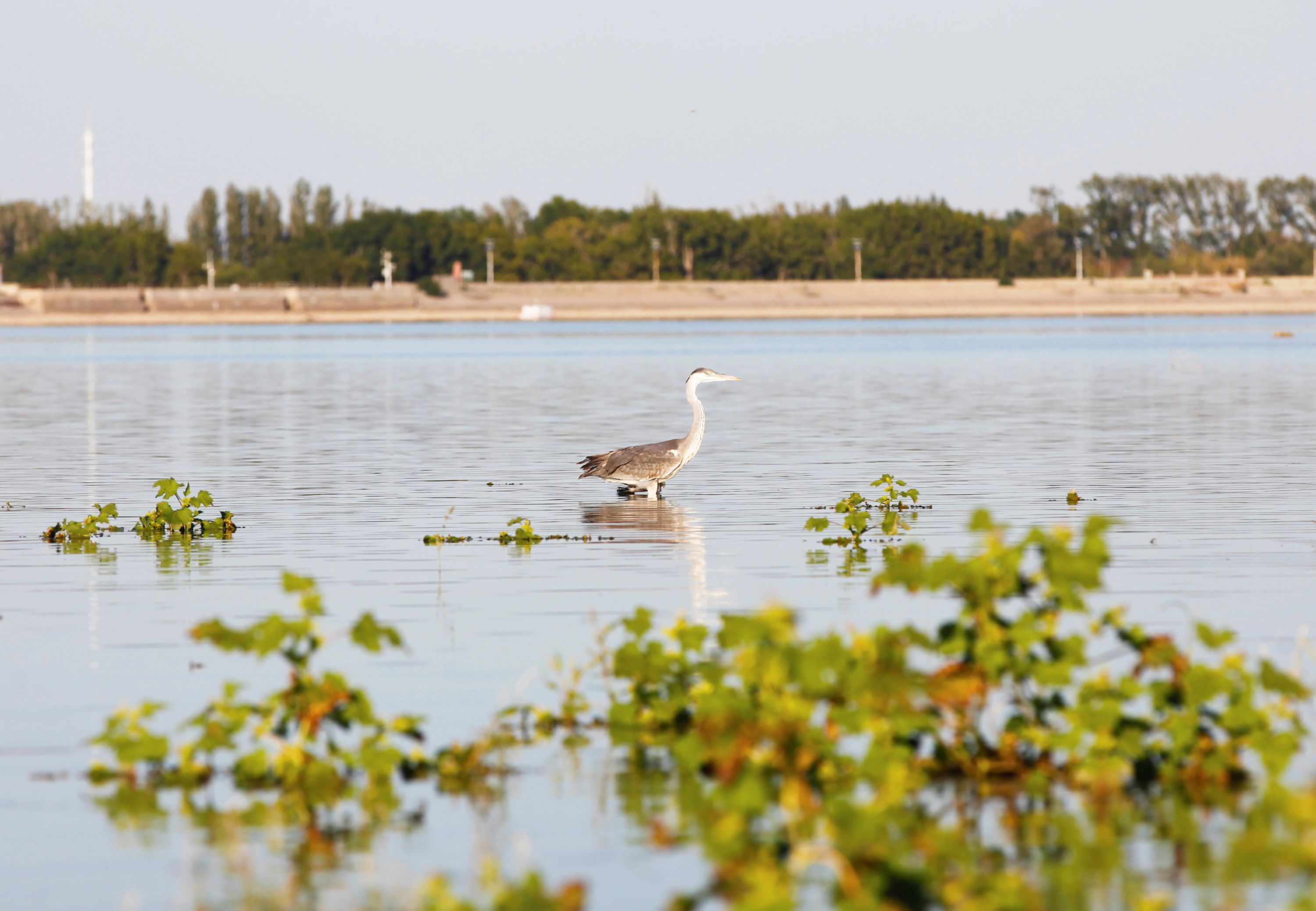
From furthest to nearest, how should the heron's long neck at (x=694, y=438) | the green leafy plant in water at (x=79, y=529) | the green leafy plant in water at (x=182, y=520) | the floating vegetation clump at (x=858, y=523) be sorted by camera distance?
the heron's long neck at (x=694, y=438), the green leafy plant in water at (x=182, y=520), the green leafy plant in water at (x=79, y=529), the floating vegetation clump at (x=858, y=523)

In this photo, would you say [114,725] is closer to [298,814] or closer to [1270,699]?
[298,814]

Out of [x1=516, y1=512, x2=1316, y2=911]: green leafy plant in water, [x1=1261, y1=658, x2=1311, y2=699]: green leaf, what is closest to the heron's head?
[x1=516, y1=512, x2=1316, y2=911]: green leafy plant in water

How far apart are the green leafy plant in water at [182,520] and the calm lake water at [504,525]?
0.87ft

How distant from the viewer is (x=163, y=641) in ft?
42.5

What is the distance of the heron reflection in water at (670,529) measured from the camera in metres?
14.6

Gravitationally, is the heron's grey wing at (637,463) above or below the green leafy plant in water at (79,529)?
above

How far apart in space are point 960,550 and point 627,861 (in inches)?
379

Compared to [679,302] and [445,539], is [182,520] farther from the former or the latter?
[679,302]

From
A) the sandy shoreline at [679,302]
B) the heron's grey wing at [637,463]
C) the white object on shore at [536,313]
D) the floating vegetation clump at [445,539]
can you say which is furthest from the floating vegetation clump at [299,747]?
the white object on shore at [536,313]

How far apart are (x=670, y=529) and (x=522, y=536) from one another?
6.94ft

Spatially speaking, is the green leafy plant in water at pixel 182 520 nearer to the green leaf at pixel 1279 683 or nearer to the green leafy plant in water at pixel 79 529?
the green leafy plant in water at pixel 79 529

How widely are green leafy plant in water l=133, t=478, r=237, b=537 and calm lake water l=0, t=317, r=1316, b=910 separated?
0.26 meters

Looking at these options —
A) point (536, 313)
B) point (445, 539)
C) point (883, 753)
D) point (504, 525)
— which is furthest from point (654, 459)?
point (536, 313)

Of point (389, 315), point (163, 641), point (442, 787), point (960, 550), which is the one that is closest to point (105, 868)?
point (442, 787)
